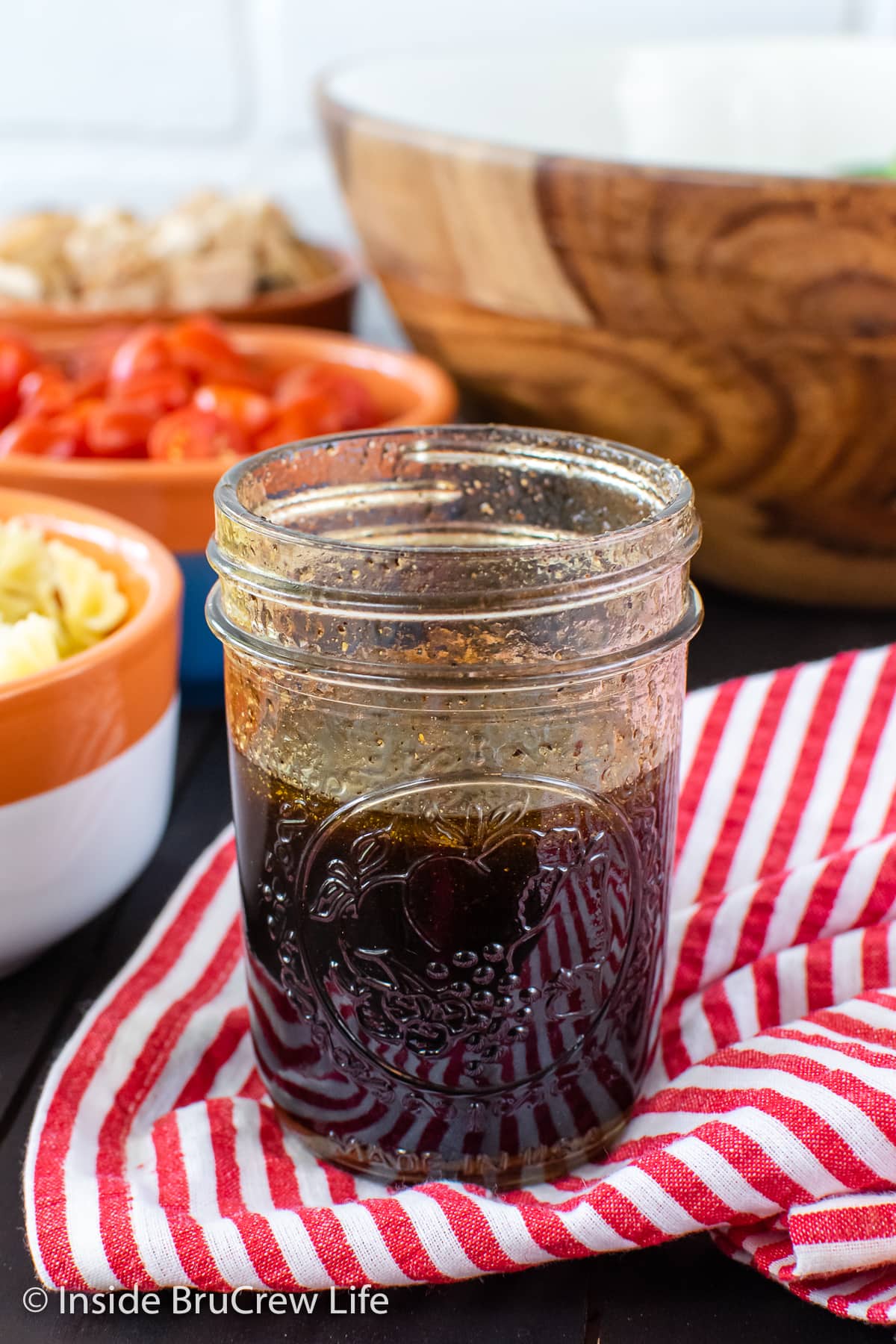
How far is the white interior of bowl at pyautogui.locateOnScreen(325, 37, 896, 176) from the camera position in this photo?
1.14 meters

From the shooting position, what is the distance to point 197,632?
2.89ft

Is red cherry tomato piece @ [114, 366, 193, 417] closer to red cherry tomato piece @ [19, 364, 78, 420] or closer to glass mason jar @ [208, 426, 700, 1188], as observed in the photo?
red cherry tomato piece @ [19, 364, 78, 420]

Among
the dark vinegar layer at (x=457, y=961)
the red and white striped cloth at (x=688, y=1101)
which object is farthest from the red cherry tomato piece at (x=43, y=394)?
the dark vinegar layer at (x=457, y=961)

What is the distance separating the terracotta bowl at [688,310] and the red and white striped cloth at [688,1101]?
18 centimetres

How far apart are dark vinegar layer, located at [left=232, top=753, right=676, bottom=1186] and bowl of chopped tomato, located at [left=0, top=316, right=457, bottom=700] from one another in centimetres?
38

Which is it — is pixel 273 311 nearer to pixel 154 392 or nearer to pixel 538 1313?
pixel 154 392

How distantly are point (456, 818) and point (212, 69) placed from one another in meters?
1.40

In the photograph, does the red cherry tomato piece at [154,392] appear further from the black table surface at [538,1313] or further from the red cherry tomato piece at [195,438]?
the black table surface at [538,1313]

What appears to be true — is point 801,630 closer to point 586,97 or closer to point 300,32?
point 586,97

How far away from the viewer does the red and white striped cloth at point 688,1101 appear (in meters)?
0.46

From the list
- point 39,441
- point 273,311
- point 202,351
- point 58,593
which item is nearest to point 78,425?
point 39,441

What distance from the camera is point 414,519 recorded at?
60 cm

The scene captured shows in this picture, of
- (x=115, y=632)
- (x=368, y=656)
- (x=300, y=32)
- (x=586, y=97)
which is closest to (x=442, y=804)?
(x=368, y=656)

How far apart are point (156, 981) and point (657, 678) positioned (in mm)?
268
